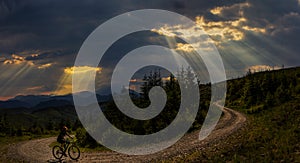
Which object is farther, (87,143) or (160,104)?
(160,104)

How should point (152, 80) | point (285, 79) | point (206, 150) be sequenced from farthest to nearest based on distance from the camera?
1. point (285, 79)
2. point (152, 80)
3. point (206, 150)

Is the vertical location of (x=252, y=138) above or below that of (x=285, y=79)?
below

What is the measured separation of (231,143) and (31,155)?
1897 centimetres

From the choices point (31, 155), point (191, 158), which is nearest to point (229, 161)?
point (191, 158)

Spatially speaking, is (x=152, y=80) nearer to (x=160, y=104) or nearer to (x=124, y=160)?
(x=160, y=104)

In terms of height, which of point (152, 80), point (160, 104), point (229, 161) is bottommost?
point (229, 161)

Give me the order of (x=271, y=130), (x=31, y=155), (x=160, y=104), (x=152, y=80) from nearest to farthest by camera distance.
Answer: (x=271, y=130)
(x=31, y=155)
(x=160, y=104)
(x=152, y=80)

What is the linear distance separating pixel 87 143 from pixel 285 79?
Result: 5675 cm

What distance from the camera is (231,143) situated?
24531mm

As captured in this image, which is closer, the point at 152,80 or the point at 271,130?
the point at 271,130

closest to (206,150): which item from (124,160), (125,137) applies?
(124,160)

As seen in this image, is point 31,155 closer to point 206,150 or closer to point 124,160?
point 124,160

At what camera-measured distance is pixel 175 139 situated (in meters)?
32.9

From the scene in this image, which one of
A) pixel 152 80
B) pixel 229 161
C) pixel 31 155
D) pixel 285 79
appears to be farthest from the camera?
pixel 285 79
